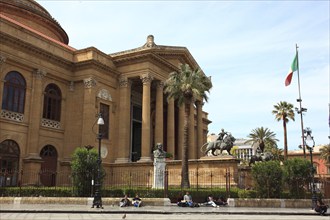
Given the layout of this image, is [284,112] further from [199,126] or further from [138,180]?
[138,180]

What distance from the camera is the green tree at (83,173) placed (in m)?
22.5

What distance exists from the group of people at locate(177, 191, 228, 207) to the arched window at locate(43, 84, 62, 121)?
53.3 feet

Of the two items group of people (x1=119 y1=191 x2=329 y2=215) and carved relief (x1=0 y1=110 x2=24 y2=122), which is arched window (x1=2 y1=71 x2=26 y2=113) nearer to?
carved relief (x1=0 y1=110 x2=24 y2=122)

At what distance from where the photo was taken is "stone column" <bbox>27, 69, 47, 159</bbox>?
30.6m

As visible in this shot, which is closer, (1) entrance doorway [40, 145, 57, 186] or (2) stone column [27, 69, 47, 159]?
(2) stone column [27, 69, 47, 159]

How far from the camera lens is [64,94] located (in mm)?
35094

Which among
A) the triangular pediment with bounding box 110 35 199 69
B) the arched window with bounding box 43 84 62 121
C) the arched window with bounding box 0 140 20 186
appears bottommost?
the arched window with bounding box 0 140 20 186

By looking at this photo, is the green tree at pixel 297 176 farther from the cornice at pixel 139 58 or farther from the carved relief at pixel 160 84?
the cornice at pixel 139 58

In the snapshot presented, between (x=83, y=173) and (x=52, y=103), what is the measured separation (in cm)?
1343

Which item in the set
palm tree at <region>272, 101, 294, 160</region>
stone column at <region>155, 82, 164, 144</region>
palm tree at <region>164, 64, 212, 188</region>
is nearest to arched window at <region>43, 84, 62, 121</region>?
stone column at <region>155, 82, 164, 144</region>

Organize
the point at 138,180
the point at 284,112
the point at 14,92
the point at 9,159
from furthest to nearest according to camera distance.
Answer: the point at 284,112 < the point at 138,180 < the point at 14,92 < the point at 9,159

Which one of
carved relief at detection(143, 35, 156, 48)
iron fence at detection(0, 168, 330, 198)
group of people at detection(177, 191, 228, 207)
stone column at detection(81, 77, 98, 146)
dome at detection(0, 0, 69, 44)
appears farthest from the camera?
dome at detection(0, 0, 69, 44)

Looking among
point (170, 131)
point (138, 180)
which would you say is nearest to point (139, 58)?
point (170, 131)

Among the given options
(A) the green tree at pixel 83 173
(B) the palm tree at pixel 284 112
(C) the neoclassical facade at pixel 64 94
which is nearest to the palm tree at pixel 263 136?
(B) the palm tree at pixel 284 112
